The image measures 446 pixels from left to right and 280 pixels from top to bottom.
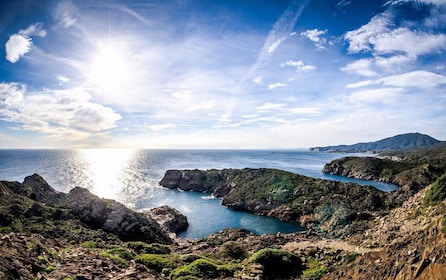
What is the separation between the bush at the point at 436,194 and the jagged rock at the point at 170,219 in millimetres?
49006

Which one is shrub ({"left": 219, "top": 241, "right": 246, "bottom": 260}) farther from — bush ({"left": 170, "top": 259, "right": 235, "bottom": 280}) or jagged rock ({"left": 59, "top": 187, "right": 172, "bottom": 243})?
jagged rock ({"left": 59, "top": 187, "right": 172, "bottom": 243})

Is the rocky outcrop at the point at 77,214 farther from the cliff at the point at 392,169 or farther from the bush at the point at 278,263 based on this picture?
the cliff at the point at 392,169

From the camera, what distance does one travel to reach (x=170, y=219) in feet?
221

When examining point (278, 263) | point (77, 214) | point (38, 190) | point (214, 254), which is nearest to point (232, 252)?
point (214, 254)

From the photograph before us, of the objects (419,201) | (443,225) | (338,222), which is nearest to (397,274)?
(443,225)

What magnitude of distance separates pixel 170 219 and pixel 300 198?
3641cm

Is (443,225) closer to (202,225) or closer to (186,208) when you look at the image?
(202,225)

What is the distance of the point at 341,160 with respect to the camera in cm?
18300

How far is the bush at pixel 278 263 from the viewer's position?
79.0 feet

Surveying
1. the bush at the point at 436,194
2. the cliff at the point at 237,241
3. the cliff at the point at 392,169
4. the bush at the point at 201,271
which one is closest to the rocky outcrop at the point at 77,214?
the cliff at the point at 237,241

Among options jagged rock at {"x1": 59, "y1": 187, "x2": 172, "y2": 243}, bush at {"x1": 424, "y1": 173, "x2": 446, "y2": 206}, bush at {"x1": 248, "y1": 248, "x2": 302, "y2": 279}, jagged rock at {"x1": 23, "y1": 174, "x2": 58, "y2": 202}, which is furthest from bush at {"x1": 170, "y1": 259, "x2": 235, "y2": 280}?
jagged rock at {"x1": 23, "y1": 174, "x2": 58, "y2": 202}

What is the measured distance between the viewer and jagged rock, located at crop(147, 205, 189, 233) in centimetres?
6506

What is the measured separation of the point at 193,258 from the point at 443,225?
19673 mm

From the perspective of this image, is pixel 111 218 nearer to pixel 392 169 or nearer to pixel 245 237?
pixel 245 237
